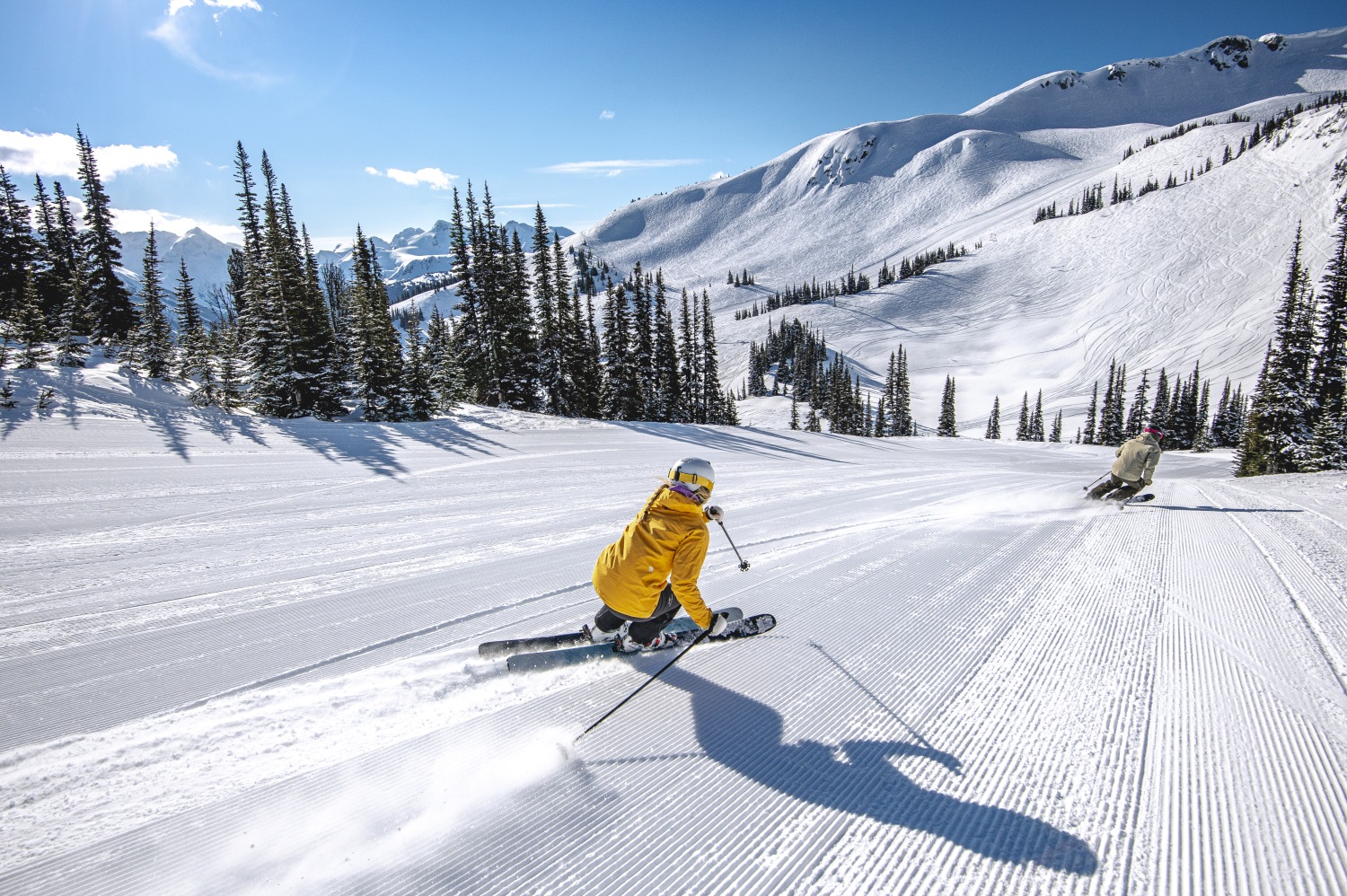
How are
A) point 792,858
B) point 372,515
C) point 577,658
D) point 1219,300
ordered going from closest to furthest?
point 792,858 → point 577,658 → point 372,515 → point 1219,300

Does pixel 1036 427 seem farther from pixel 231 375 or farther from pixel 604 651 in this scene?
pixel 604 651

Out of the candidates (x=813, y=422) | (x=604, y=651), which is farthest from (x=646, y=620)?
(x=813, y=422)

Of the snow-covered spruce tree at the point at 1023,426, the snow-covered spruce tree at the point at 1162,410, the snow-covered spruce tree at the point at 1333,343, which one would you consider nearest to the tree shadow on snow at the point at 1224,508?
the snow-covered spruce tree at the point at 1333,343

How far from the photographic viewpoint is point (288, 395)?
22172 mm

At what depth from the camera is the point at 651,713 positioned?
3678 millimetres

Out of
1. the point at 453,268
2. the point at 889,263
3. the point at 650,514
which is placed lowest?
the point at 650,514

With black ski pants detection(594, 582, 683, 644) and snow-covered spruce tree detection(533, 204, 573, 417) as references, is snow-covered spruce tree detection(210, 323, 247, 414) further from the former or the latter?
black ski pants detection(594, 582, 683, 644)

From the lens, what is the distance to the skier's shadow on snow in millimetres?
2652

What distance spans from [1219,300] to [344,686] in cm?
13407

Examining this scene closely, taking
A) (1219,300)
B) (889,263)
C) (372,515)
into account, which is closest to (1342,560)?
(372,515)

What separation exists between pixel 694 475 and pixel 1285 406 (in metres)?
37.7

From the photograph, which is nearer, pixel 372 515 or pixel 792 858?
pixel 792 858

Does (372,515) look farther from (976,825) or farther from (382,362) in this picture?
(382,362)

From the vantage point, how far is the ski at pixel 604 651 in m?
4.06
